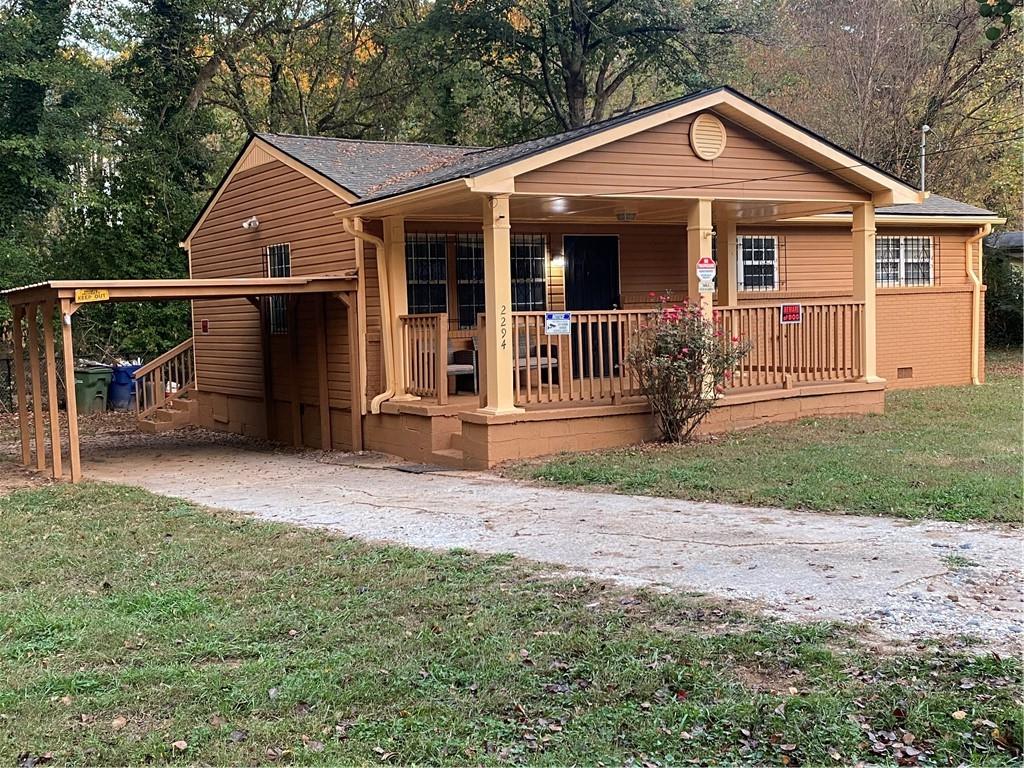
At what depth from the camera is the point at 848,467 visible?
856 centimetres

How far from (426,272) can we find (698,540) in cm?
701

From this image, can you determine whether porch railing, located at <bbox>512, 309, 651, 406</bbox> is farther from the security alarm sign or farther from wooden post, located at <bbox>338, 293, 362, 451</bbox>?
wooden post, located at <bbox>338, 293, 362, 451</bbox>

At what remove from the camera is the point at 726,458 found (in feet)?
30.9

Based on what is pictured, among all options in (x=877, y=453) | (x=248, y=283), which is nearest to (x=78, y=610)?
(x=248, y=283)

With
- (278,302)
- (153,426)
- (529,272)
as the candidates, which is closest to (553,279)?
(529,272)

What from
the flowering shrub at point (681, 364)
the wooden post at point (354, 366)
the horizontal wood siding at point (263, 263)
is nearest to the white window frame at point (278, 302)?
the horizontal wood siding at point (263, 263)

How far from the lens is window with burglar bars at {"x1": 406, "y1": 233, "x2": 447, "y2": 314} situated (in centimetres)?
1233

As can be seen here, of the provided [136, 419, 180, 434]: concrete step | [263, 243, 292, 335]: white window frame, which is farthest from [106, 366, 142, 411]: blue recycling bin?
[263, 243, 292, 335]: white window frame

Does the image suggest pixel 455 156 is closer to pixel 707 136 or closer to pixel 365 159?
pixel 365 159

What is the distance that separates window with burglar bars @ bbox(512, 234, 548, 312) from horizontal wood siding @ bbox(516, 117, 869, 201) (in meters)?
2.70

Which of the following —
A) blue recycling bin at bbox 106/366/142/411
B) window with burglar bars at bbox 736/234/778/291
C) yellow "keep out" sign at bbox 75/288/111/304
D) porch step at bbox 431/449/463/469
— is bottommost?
porch step at bbox 431/449/463/469

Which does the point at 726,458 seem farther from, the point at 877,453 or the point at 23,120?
the point at 23,120

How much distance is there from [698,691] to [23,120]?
1968 cm

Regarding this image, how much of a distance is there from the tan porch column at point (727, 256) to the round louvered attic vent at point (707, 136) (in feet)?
8.54
